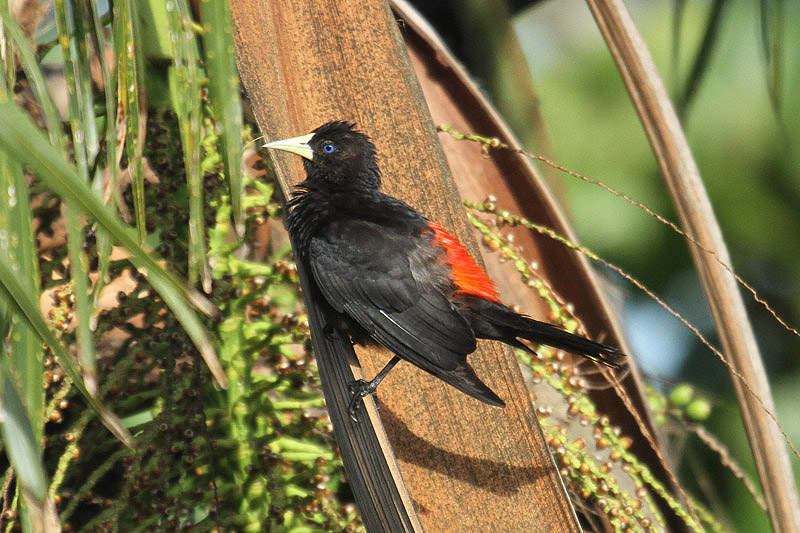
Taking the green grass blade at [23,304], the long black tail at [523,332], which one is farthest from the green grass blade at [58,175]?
the long black tail at [523,332]

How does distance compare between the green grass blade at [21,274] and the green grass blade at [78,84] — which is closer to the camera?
the green grass blade at [21,274]

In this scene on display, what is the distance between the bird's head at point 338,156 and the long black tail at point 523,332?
405 millimetres

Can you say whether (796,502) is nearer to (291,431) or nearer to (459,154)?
(291,431)

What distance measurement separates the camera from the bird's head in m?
1.75

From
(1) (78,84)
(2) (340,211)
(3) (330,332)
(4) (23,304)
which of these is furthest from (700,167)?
(4) (23,304)

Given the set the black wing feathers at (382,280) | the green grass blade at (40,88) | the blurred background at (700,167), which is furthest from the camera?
the blurred background at (700,167)

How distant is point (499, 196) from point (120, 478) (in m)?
1.20

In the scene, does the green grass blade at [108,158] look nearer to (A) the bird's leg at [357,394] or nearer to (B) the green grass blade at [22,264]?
(B) the green grass blade at [22,264]

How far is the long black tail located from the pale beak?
1.52 ft

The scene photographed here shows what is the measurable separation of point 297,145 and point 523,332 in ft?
1.92

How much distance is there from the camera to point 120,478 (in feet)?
6.78

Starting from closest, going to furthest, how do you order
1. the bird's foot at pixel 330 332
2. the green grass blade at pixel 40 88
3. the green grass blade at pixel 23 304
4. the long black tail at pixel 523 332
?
the green grass blade at pixel 23 304 → the green grass blade at pixel 40 88 → the bird's foot at pixel 330 332 → the long black tail at pixel 523 332

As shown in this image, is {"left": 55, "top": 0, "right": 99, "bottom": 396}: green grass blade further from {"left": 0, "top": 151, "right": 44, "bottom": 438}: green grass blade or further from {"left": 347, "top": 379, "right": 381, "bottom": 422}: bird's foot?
{"left": 347, "top": 379, "right": 381, "bottom": 422}: bird's foot

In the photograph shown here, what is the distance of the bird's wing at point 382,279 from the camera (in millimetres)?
1674
